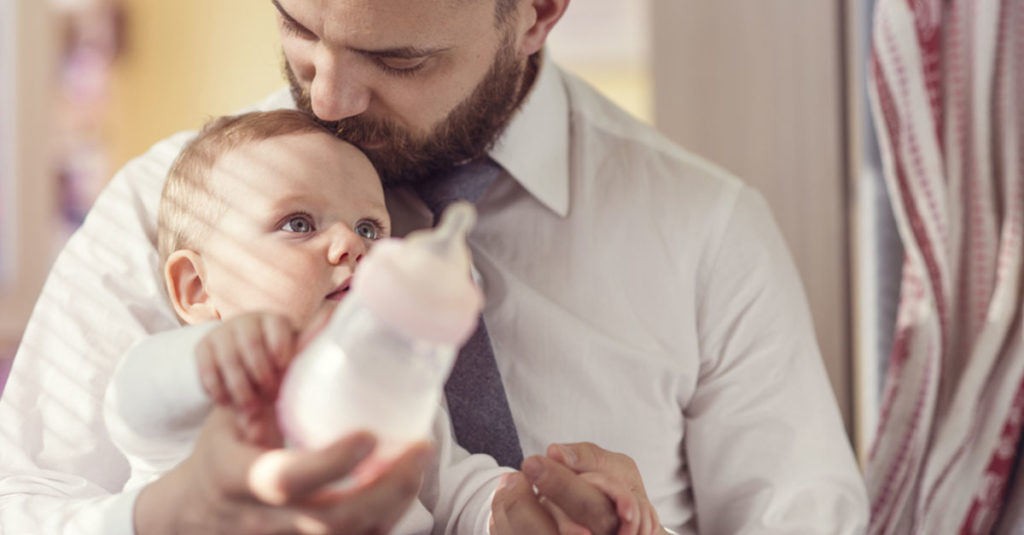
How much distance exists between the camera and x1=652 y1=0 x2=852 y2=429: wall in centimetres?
186

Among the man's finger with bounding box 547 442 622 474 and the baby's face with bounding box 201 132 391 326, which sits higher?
the baby's face with bounding box 201 132 391 326

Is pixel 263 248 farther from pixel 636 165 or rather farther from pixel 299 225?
pixel 636 165

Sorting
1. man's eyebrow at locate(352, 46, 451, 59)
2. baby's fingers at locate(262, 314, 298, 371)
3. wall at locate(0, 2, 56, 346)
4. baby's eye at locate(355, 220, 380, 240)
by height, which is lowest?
wall at locate(0, 2, 56, 346)

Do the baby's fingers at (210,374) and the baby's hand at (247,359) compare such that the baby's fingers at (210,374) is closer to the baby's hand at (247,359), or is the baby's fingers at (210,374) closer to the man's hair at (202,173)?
the baby's hand at (247,359)

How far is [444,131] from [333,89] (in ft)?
0.64

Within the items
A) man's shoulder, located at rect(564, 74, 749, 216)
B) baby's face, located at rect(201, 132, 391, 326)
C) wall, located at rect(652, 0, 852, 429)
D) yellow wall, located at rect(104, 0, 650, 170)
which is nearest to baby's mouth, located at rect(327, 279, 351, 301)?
baby's face, located at rect(201, 132, 391, 326)

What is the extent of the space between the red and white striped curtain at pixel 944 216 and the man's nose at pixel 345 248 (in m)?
0.89

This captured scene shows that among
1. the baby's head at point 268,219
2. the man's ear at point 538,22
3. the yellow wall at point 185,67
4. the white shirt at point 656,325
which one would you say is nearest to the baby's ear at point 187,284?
the baby's head at point 268,219

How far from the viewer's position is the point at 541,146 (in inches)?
54.1

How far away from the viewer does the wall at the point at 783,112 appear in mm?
1858

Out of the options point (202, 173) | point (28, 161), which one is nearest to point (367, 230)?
point (202, 173)

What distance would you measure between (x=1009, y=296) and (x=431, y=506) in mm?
867

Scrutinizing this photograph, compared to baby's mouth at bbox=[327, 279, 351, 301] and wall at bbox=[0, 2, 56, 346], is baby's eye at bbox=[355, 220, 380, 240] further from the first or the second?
wall at bbox=[0, 2, 56, 346]

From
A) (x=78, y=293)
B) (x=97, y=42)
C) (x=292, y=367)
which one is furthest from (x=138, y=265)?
A: (x=97, y=42)
